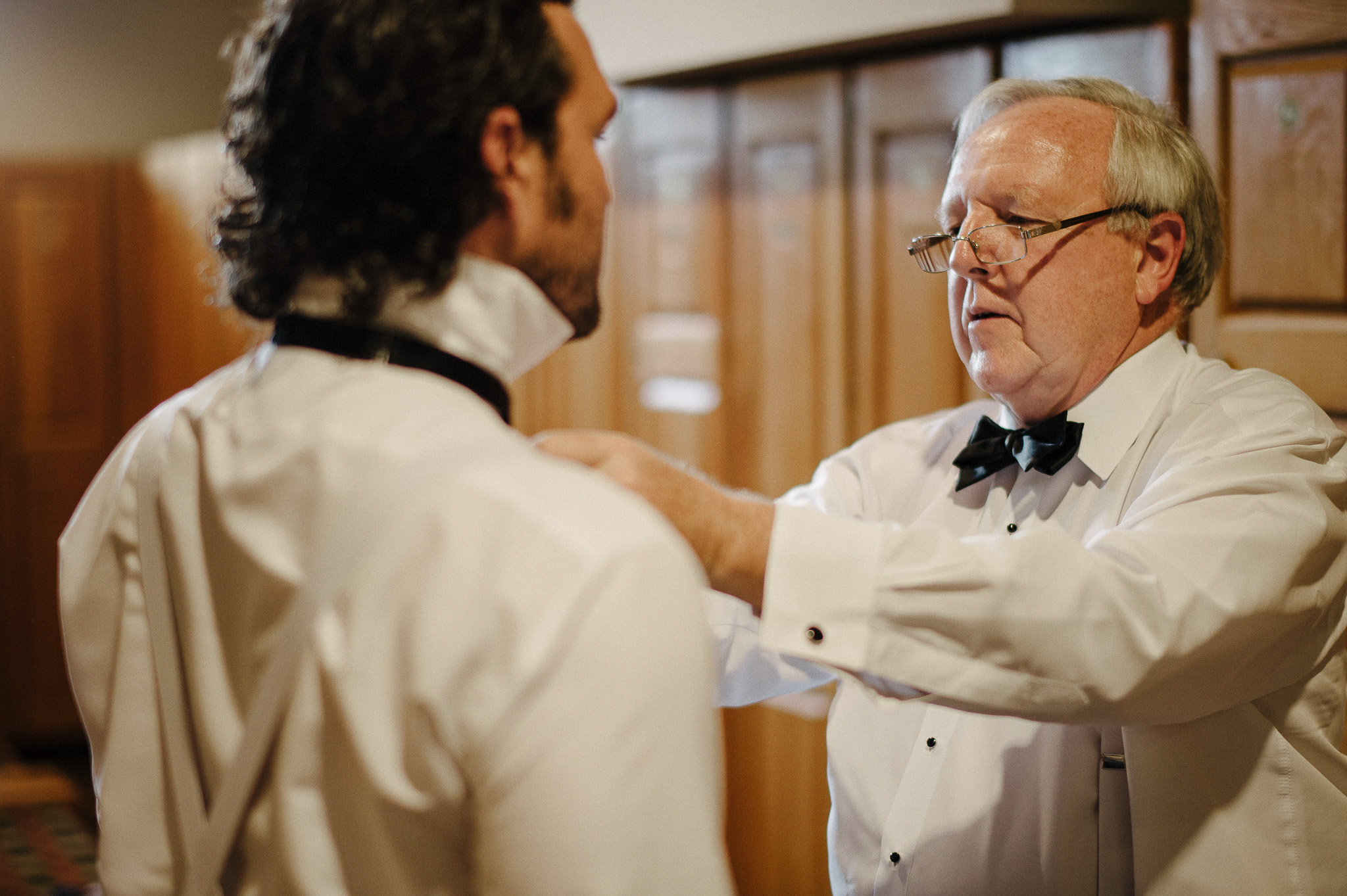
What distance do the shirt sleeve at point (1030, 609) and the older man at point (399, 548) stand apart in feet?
1.12

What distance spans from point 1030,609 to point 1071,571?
0.18 ft

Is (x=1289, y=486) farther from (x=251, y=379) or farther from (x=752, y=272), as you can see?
(x=752, y=272)

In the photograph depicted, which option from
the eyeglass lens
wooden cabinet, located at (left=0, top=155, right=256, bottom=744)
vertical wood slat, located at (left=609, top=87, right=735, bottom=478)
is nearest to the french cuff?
the eyeglass lens

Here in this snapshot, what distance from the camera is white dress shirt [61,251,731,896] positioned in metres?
0.72

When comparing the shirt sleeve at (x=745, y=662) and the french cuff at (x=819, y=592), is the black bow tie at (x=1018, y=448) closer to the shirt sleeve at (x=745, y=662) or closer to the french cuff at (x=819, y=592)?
the shirt sleeve at (x=745, y=662)

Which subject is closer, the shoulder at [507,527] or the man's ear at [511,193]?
the shoulder at [507,527]

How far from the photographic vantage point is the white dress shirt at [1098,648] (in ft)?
3.62

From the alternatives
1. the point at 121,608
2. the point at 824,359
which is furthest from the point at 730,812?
the point at 121,608

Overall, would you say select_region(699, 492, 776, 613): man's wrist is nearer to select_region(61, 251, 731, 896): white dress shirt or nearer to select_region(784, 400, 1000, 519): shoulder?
select_region(61, 251, 731, 896): white dress shirt

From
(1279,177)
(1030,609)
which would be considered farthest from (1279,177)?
(1030,609)

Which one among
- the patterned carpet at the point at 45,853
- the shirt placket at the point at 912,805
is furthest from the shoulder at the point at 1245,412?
the patterned carpet at the point at 45,853

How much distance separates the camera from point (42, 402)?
5.04 metres

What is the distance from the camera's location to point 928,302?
247cm

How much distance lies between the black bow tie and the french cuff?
465 millimetres
